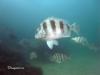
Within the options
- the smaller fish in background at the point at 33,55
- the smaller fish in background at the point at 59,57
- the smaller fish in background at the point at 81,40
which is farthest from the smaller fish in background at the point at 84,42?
the smaller fish in background at the point at 33,55

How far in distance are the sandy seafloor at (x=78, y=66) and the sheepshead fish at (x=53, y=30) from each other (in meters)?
0.18

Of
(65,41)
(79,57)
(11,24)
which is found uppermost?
(11,24)

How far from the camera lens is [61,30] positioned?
2.19 meters

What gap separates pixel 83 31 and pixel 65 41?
171 millimetres

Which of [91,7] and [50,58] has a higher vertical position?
[91,7]

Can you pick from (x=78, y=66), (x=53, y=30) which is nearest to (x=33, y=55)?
(x=53, y=30)

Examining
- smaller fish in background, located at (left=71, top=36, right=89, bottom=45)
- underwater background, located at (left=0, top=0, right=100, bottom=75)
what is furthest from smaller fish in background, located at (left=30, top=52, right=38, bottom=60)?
smaller fish in background, located at (left=71, top=36, right=89, bottom=45)

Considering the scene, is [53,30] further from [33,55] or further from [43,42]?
[33,55]

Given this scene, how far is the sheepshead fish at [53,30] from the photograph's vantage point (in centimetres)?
218

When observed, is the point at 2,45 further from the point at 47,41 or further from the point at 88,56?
the point at 88,56

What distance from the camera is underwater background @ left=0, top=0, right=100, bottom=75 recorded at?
2.21 metres

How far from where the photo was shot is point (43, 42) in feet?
7.34

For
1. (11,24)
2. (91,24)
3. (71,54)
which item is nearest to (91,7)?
(91,24)

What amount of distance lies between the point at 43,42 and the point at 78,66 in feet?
1.17
